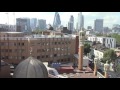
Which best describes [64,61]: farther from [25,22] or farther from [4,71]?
[25,22]

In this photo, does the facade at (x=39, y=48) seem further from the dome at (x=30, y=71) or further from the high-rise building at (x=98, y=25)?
the high-rise building at (x=98, y=25)

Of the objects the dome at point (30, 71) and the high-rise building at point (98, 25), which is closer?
the dome at point (30, 71)

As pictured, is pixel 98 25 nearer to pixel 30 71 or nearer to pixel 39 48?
pixel 39 48

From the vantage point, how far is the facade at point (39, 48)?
6242 millimetres

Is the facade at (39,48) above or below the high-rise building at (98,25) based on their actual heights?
below

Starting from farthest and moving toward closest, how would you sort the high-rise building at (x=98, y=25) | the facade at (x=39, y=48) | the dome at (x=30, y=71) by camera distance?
1. the high-rise building at (x=98, y=25)
2. the facade at (x=39, y=48)
3. the dome at (x=30, y=71)

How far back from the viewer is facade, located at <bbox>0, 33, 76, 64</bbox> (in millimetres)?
6242

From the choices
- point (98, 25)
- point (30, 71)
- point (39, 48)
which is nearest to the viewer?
point (30, 71)

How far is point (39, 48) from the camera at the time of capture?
260 inches

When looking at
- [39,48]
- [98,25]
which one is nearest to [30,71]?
[39,48]

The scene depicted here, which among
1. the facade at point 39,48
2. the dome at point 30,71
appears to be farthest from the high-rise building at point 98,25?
the dome at point 30,71
